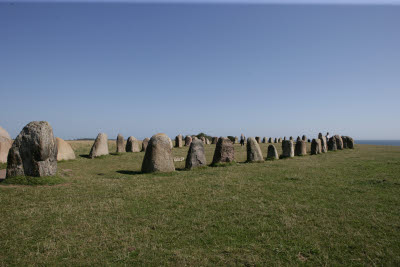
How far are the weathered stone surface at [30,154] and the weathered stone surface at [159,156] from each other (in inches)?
174

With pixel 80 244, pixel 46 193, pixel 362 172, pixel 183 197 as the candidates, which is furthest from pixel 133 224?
pixel 362 172

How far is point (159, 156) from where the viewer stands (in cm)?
1191

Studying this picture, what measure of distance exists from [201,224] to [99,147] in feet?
54.2

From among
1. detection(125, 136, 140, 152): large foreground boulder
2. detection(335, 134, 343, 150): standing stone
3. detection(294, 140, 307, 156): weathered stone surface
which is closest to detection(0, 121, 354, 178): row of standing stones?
detection(294, 140, 307, 156): weathered stone surface

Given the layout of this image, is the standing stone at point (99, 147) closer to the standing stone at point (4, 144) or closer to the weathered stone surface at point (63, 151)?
the weathered stone surface at point (63, 151)

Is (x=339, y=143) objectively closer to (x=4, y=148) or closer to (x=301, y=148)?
(x=301, y=148)

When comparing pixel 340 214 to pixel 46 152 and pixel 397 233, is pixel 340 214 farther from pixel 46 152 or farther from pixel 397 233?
pixel 46 152

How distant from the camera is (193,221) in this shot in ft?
18.3

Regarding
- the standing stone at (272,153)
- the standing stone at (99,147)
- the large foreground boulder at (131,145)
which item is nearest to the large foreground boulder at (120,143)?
the large foreground boulder at (131,145)

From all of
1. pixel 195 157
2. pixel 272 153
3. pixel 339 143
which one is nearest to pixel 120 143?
pixel 195 157

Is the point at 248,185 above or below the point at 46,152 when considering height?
below

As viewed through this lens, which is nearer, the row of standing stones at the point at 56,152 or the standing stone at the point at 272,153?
the row of standing stones at the point at 56,152

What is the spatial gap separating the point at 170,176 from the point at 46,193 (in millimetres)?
5027

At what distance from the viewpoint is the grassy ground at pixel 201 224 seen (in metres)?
4.15
